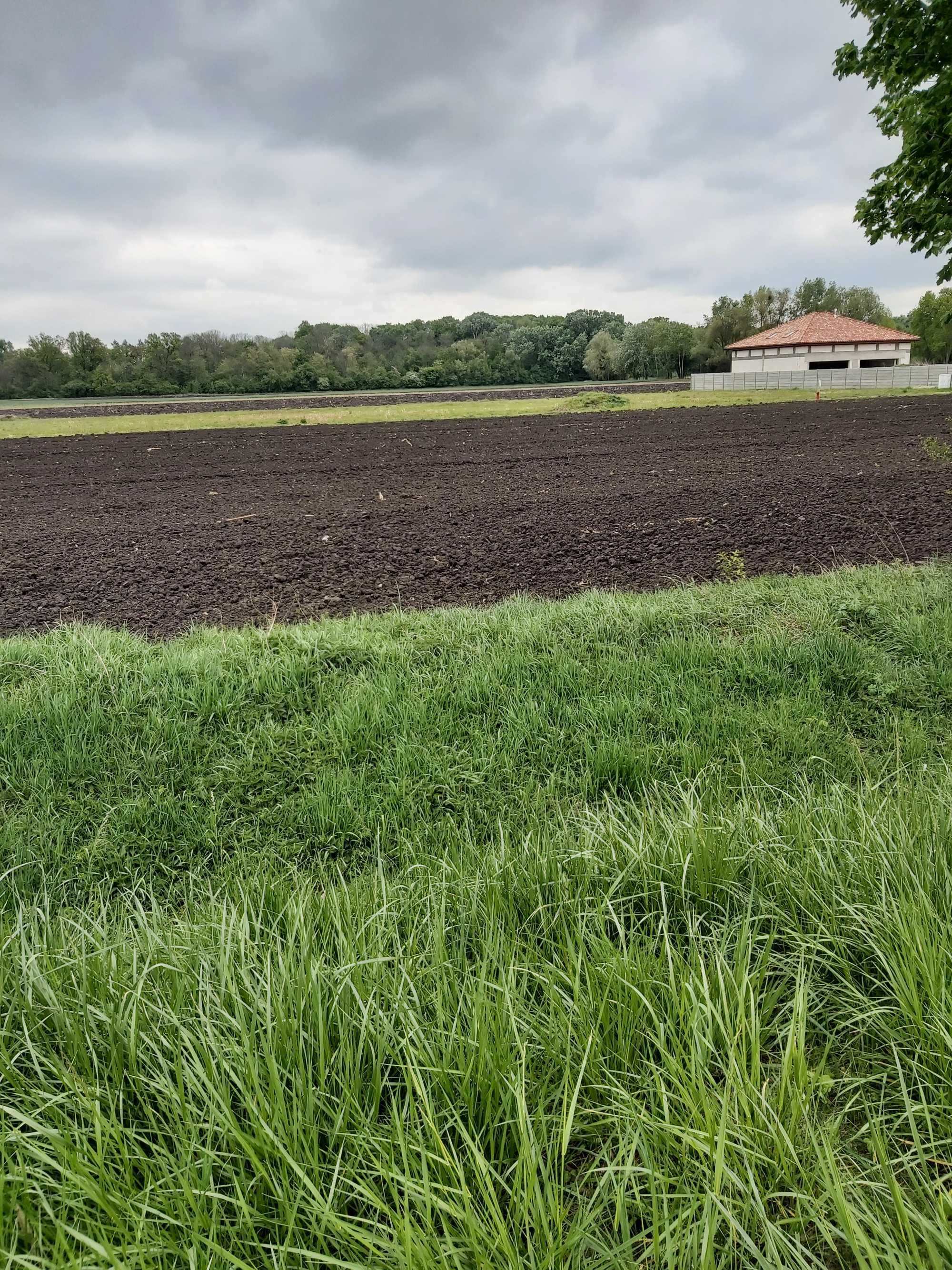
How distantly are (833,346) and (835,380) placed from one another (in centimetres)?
1792

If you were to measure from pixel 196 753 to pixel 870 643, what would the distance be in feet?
15.3

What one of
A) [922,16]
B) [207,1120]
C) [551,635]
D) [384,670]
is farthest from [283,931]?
[922,16]

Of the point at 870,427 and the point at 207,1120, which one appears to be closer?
the point at 207,1120

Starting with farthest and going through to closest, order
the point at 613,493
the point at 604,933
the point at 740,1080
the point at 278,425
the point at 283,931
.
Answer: the point at 278,425 < the point at 613,493 < the point at 283,931 < the point at 604,933 < the point at 740,1080

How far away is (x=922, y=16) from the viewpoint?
17.4 ft

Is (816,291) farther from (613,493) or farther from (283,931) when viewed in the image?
(283,931)

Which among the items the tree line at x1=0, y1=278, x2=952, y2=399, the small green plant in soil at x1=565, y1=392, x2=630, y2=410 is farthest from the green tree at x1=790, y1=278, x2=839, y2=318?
the small green plant in soil at x1=565, y1=392, x2=630, y2=410

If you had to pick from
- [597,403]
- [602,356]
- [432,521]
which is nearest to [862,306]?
[602,356]

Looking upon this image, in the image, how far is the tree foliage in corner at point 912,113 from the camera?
5.23 meters

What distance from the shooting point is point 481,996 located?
1.73 meters

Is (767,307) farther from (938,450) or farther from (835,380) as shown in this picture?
(938,450)

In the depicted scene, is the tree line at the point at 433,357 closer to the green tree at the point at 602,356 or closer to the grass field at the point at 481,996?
the green tree at the point at 602,356

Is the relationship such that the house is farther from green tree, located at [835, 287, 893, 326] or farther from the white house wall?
green tree, located at [835, 287, 893, 326]

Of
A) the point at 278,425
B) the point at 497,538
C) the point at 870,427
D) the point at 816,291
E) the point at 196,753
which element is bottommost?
the point at 196,753
